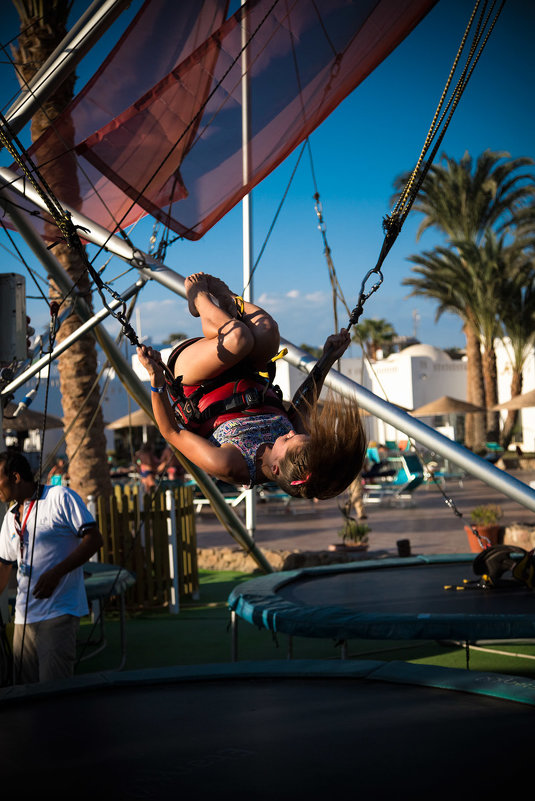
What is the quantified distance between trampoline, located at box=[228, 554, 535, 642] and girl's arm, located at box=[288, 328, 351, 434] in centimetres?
162

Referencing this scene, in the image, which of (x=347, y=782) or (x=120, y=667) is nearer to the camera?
(x=347, y=782)

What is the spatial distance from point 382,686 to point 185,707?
86 centimetres

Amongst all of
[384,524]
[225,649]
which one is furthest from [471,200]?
[225,649]

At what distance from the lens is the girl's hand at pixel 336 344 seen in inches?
124

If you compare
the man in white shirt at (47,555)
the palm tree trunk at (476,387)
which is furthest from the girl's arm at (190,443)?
the palm tree trunk at (476,387)

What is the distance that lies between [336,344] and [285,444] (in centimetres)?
81

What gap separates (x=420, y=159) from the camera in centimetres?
293

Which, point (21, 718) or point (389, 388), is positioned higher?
point (389, 388)

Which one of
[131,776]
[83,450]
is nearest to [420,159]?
[131,776]

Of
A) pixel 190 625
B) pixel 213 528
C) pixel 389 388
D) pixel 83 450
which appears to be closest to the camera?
pixel 190 625

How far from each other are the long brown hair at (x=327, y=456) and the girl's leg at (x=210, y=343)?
0.37 m

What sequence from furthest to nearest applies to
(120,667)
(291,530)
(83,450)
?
(291,530) → (83,450) → (120,667)

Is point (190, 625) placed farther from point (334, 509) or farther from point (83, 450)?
point (334, 509)

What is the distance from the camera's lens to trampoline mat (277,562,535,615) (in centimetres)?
468
